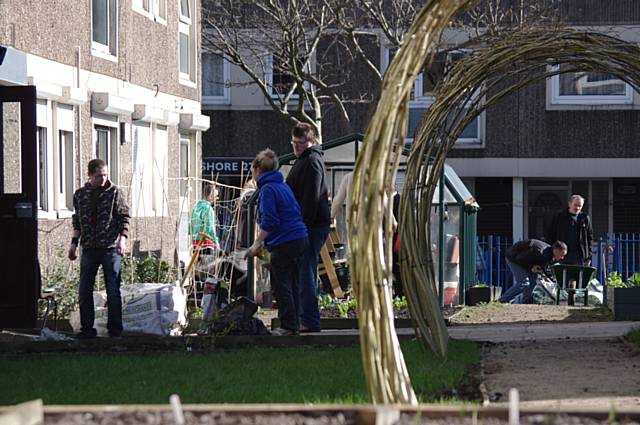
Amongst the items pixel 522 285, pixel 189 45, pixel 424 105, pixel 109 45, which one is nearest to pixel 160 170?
pixel 109 45

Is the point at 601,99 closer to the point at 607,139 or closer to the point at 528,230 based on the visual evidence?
the point at 607,139

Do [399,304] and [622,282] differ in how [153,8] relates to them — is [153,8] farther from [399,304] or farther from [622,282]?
[622,282]

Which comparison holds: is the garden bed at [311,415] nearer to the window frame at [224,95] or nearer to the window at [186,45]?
the window at [186,45]

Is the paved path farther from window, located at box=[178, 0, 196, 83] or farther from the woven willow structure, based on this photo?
window, located at box=[178, 0, 196, 83]

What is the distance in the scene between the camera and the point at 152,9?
22.7 meters

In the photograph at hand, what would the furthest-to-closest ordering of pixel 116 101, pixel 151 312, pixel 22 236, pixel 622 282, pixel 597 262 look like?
pixel 597 262 → pixel 622 282 → pixel 116 101 → pixel 22 236 → pixel 151 312

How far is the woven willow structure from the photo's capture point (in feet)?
21.4

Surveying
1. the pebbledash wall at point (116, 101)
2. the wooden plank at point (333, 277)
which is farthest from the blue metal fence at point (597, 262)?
the wooden plank at point (333, 277)

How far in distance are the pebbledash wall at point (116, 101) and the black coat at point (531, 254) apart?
5.61m

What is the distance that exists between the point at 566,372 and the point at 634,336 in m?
2.25

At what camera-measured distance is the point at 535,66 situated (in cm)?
1249

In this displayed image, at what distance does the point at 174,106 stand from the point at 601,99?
13.5m

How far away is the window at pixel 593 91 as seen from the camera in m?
33.3

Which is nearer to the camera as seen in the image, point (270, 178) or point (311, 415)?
point (311, 415)
